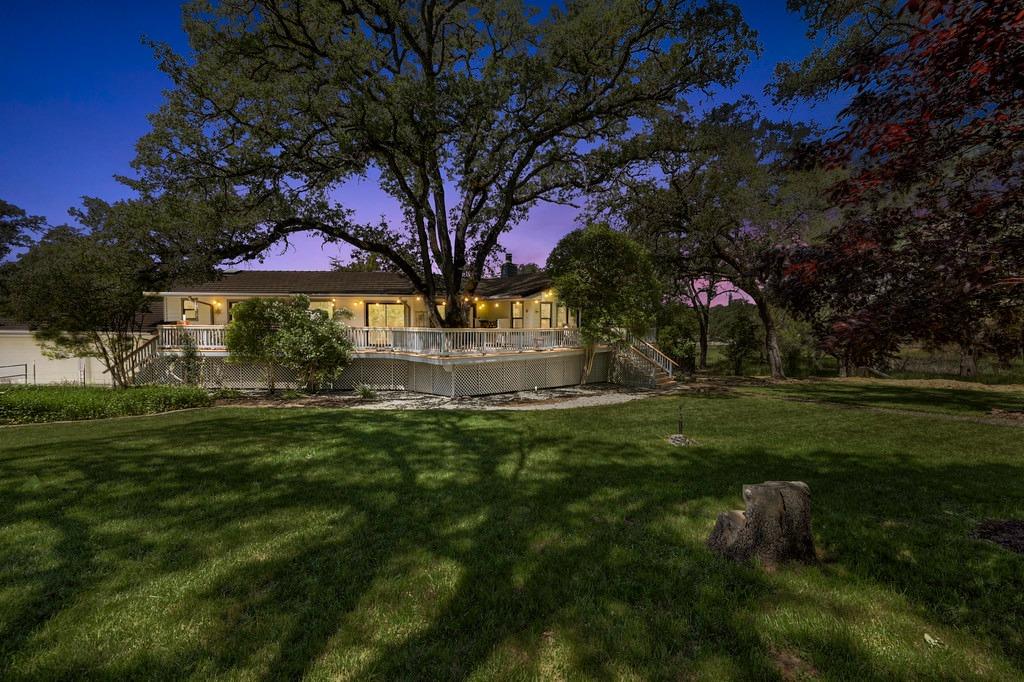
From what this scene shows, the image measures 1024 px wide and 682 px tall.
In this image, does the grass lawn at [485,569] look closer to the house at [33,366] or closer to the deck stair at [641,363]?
the deck stair at [641,363]

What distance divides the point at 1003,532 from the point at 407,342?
16911 millimetres

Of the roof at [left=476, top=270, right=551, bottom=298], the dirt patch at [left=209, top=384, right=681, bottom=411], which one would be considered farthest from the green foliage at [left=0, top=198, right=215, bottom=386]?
the roof at [left=476, top=270, right=551, bottom=298]

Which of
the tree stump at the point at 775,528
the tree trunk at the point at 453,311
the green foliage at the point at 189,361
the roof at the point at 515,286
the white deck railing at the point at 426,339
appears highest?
the roof at the point at 515,286

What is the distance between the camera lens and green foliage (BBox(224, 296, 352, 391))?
640 inches

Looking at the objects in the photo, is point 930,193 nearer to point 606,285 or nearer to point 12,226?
point 606,285

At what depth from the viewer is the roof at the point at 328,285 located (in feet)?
76.9

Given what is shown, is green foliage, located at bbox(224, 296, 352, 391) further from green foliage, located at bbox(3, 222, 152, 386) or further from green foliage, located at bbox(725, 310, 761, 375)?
green foliage, located at bbox(725, 310, 761, 375)

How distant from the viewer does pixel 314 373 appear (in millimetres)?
17047

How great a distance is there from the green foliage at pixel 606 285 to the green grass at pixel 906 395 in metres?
6.53

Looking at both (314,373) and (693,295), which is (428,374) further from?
(693,295)

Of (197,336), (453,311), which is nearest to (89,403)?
(197,336)

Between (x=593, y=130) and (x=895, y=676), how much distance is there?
19.3m

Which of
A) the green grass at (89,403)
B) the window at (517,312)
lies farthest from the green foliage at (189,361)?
the window at (517,312)

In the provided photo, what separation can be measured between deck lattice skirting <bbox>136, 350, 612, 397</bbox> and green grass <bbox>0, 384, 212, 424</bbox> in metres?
3.70
